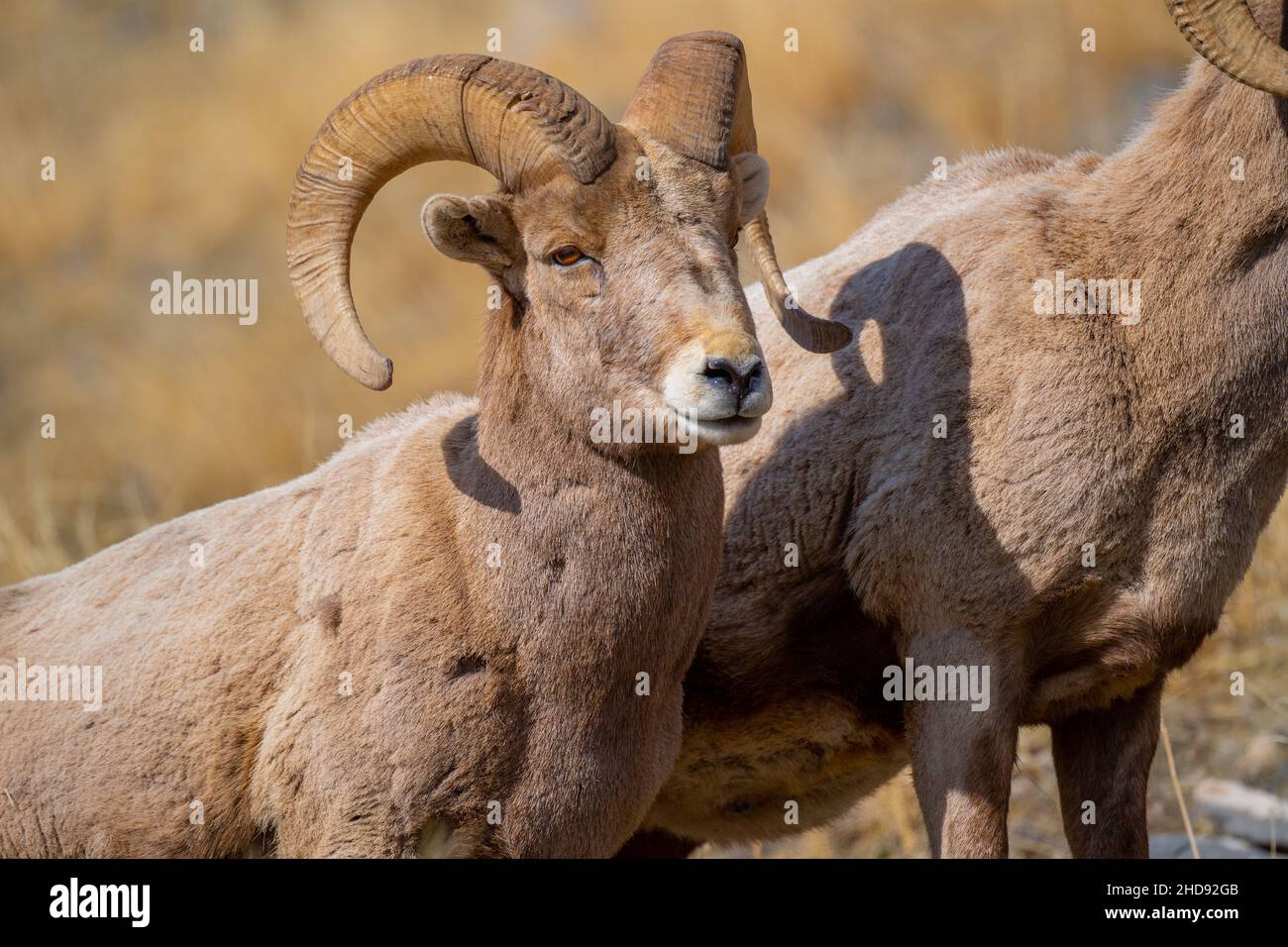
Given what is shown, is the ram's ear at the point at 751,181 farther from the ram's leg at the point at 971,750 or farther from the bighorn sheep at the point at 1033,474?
the ram's leg at the point at 971,750

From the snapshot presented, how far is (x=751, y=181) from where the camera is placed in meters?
5.68

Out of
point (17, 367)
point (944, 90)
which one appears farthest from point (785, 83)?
point (17, 367)

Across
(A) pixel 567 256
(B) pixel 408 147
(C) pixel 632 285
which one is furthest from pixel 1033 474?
(B) pixel 408 147

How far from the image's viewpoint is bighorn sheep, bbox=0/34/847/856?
5.10m

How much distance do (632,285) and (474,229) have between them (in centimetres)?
60

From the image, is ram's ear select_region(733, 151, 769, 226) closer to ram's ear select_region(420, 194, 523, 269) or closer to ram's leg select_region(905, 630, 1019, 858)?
ram's ear select_region(420, 194, 523, 269)

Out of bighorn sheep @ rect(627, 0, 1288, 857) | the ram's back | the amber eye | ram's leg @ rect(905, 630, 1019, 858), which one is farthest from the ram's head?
ram's leg @ rect(905, 630, 1019, 858)

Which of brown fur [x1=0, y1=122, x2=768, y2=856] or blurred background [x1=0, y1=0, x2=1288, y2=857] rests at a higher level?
blurred background [x1=0, y1=0, x2=1288, y2=857]

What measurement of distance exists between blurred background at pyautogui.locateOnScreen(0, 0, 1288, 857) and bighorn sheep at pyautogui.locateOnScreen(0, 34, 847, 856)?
6.76 meters

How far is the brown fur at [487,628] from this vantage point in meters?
5.11

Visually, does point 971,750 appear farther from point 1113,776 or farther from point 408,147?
point 408,147

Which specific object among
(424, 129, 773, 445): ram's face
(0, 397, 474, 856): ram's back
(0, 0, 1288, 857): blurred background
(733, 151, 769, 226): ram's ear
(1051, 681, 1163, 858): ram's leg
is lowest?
(1051, 681, 1163, 858): ram's leg

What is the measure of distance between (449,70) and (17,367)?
16.1 m

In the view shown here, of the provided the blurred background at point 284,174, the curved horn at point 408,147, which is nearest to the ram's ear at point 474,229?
the curved horn at point 408,147
